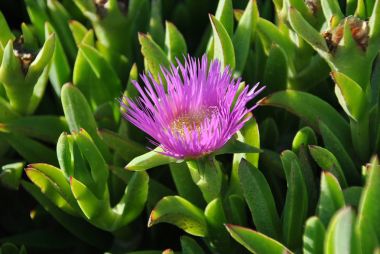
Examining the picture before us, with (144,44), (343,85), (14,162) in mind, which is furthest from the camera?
(14,162)

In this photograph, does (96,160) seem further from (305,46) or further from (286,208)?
(305,46)

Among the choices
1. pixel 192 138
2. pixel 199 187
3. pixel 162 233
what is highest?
pixel 192 138

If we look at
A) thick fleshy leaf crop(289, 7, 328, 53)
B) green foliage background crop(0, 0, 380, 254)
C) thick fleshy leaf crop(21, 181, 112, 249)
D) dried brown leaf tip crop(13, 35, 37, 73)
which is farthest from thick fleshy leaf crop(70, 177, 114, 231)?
thick fleshy leaf crop(289, 7, 328, 53)

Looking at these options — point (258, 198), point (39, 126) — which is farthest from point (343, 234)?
point (39, 126)

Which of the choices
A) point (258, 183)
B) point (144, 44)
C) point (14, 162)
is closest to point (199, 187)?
point (258, 183)

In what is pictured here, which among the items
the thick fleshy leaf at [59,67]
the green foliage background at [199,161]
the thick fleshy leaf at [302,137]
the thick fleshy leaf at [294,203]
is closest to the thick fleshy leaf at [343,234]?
the green foliage background at [199,161]

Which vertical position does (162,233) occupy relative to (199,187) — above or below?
below

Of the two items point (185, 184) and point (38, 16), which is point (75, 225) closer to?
point (185, 184)
